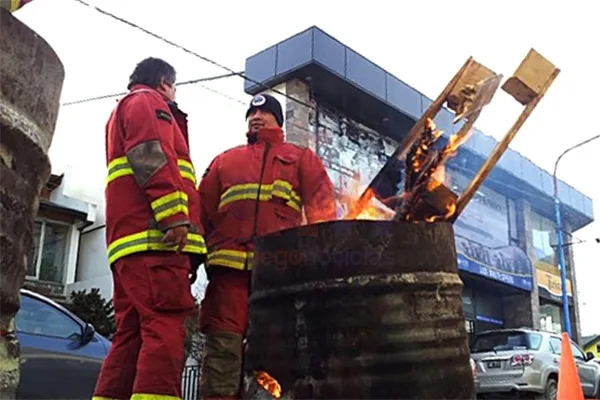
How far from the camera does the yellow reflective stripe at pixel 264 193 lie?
3.39 metres

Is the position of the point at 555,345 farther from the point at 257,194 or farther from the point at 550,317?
the point at 257,194

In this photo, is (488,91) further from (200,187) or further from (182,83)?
(182,83)

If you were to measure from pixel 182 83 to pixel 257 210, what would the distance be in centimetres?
905

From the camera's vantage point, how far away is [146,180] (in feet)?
8.96

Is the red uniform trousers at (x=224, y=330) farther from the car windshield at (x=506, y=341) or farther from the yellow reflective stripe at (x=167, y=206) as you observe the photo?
the car windshield at (x=506, y=341)

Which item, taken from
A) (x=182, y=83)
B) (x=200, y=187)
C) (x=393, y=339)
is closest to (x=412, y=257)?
(x=393, y=339)

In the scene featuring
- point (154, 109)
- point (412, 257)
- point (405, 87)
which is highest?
point (405, 87)

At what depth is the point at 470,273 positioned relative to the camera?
16.2m

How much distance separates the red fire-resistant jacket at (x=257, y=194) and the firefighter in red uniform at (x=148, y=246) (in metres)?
0.37

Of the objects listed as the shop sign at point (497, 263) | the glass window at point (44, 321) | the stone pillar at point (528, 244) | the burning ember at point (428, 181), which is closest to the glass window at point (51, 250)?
the shop sign at point (497, 263)

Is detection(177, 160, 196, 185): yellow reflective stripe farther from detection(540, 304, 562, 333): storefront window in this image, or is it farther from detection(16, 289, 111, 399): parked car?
detection(540, 304, 562, 333): storefront window

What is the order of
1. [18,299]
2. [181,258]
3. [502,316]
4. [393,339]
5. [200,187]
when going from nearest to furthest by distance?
[18,299] < [393,339] < [181,258] < [200,187] < [502,316]

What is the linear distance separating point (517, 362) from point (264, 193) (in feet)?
29.5

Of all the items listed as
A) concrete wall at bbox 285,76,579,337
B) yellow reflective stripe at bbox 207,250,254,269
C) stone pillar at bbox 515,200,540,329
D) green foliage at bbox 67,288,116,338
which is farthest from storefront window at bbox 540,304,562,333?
yellow reflective stripe at bbox 207,250,254,269
